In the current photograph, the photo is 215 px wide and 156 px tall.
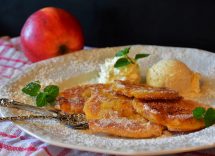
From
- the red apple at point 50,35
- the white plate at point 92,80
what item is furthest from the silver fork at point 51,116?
the red apple at point 50,35

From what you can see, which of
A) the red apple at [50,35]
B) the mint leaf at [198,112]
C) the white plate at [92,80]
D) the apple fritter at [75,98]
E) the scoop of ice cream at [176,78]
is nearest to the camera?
the white plate at [92,80]

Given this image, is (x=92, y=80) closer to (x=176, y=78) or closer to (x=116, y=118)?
(x=176, y=78)

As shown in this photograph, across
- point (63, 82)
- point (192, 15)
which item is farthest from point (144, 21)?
point (63, 82)

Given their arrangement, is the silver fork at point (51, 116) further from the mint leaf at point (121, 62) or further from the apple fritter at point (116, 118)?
the mint leaf at point (121, 62)

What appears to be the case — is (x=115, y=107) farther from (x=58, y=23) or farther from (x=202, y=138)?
(x=58, y=23)

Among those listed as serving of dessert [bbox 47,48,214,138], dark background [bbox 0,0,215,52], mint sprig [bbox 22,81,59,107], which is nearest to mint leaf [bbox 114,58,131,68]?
serving of dessert [bbox 47,48,214,138]

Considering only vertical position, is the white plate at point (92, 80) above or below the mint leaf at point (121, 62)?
below

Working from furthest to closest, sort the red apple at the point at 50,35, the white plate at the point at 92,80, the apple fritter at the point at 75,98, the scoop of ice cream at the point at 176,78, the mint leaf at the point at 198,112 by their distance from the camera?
the red apple at the point at 50,35, the scoop of ice cream at the point at 176,78, the apple fritter at the point at 75,98, the mint leaf at the point at 198,112, the white plate at the point at 92,80

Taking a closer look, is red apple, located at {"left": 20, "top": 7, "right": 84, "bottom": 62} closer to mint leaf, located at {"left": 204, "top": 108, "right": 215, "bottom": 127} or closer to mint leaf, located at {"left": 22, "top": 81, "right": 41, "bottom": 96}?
mint leaf, located at {"left": 22, "top": 81, "right": 41, "bottom": 96}
